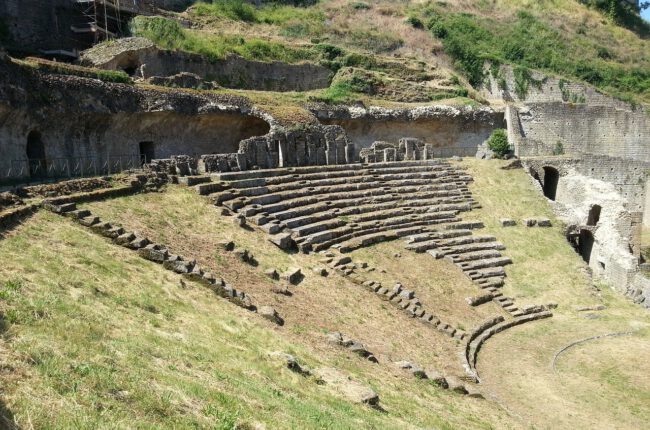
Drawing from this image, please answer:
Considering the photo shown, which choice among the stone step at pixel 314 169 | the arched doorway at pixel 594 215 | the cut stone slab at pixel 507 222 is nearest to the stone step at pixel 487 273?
the cut stone slab at pixel 507 222

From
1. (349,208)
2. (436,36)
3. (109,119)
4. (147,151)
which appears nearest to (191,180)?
(349,208)

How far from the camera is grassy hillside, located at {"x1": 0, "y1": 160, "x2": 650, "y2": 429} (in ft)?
18.9

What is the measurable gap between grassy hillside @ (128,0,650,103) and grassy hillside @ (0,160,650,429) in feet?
58.1

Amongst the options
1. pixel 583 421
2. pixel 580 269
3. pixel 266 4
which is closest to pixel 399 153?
pixel 580 269

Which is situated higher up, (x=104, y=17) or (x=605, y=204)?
(x=104, y=17)

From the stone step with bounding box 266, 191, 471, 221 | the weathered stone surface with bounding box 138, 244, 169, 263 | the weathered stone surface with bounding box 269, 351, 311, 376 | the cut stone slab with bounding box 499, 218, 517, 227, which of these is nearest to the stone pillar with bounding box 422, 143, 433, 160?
the stone step with bounding box 266, 191, 471, 221

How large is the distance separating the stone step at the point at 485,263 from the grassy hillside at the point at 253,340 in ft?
1.19

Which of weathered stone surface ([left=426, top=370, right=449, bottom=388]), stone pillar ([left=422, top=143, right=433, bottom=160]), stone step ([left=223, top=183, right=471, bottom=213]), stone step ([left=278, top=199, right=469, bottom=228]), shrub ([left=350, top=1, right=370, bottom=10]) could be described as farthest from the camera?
shrub ([left=350, top=1, right=370, bottom=10])

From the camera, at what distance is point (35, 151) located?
60.4ft

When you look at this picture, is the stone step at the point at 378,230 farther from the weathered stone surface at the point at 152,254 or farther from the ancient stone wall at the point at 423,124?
the ancient stone wall at the point at 423,124

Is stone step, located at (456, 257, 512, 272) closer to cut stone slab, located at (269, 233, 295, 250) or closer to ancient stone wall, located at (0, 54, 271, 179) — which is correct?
cut stone slab, located at (269, 233, 295, 250)

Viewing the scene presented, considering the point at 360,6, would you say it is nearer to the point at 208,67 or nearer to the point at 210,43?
the point at 210,43

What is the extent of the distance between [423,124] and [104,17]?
18136 mm

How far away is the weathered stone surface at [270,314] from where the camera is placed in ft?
37.1
